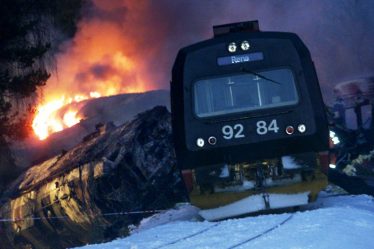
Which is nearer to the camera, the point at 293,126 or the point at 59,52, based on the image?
the point at 293,126

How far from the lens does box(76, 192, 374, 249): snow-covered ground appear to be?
192 inches

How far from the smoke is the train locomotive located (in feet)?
33.5

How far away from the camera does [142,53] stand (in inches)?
1261

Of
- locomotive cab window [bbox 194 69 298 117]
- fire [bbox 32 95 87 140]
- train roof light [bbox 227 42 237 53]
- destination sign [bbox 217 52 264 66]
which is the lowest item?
locomotive cab window [bbox 194 69 298 117]

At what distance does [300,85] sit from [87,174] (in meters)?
5.32

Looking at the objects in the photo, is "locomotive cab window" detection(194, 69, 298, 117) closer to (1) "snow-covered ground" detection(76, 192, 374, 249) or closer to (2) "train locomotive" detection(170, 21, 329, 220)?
(2) "train locomotive" detection(170, 21, 329, 220)

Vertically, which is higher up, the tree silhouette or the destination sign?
the tree silhouette

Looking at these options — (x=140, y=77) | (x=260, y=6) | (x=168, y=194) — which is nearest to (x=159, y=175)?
(x=168, y=194)

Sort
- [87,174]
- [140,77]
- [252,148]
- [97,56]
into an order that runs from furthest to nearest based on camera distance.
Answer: [97,56] → [140,77] → [87,174] → [252,148]

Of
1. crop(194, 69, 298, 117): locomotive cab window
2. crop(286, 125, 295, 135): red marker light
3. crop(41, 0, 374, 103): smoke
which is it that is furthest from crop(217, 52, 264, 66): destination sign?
crop(41, 0, 374, 103): smoke

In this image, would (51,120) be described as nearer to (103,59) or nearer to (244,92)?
(103,59)

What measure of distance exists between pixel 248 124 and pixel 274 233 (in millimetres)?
2346

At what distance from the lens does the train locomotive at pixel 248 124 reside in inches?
291

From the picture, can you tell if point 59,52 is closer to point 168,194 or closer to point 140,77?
point 140,77
